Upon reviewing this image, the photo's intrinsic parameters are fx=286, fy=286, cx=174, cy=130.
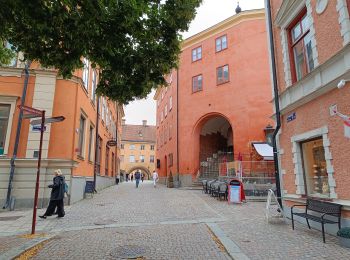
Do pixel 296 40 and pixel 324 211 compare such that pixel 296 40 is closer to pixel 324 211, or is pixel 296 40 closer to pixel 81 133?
pixel 324 211

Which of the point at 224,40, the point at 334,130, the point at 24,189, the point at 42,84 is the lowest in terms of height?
the point at 24,189

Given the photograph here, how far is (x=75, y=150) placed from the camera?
13508 mm

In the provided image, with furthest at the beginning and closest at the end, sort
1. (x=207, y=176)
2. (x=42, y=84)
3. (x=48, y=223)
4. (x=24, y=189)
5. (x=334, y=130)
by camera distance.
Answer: (x=207, y=176), (x=42, y=84), (x=24, y=189), (x=48, y=223), (x=334, y=130)

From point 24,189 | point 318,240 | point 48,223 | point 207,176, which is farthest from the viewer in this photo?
point 207,176

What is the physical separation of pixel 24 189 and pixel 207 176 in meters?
15.7

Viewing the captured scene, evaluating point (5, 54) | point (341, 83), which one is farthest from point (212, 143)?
point (5, 54)

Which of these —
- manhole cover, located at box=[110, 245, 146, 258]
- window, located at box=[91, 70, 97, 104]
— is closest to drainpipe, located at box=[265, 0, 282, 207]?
manhole cover, located at box=[110, 245, 146, 258]

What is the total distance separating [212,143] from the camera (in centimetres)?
2833

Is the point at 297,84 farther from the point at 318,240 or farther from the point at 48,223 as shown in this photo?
the point at 48,223

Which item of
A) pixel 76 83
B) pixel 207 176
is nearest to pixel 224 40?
pixel 207 176

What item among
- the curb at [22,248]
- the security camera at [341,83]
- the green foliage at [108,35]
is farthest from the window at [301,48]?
the curb at [22,248]

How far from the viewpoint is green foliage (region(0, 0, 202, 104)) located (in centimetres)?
521

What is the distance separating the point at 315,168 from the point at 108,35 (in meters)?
6.94

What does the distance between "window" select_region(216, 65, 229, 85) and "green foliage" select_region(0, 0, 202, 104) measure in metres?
18.4
